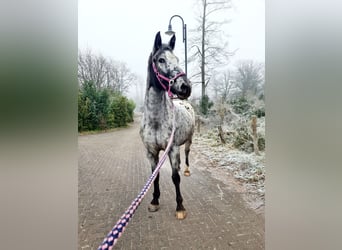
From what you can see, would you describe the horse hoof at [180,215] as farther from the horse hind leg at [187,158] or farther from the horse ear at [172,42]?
the horse ear at [172,42]

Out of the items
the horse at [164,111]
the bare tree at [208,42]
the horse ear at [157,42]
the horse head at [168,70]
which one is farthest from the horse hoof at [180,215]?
the horse ear at [157,42]

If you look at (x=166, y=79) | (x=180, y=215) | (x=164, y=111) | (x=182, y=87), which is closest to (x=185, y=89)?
(x=182, y=87)

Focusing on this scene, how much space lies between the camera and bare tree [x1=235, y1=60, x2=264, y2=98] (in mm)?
1514

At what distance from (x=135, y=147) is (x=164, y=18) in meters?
0.96

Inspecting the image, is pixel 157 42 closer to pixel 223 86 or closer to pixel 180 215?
pixel 223 86

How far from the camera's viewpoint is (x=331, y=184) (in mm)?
669

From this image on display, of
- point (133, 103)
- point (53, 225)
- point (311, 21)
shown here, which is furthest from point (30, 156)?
point (311, 21)

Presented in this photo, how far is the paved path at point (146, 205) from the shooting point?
1.21m

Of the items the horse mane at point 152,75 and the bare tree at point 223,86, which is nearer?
the horse mane at point 152,75

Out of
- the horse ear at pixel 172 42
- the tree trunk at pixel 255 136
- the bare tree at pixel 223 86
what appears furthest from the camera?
the tree trunk at pixel 255 136

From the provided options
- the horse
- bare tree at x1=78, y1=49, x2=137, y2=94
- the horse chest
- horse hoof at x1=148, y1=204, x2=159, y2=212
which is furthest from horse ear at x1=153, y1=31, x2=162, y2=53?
horse hoof at x1=148, y1=204, x2=159, y2=212

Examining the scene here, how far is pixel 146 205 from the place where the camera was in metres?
1.42

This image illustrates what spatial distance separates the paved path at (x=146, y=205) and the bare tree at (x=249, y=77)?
75cm

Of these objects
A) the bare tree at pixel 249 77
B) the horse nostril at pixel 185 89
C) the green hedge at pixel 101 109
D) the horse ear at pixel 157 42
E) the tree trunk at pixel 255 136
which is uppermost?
the horse ear at pixel 157 42
